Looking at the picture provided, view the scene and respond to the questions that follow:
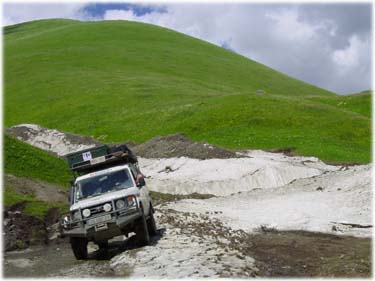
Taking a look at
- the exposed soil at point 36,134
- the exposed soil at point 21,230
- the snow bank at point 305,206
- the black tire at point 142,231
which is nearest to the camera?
the black tire at point 142,231

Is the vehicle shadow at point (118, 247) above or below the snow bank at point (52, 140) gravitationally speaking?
below

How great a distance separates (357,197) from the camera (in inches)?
1134

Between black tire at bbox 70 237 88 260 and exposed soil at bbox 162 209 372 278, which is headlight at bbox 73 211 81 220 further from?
exposed soil at bbox 162 209 372 278

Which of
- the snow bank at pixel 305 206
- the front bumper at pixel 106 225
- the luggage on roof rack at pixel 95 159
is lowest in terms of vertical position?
the snow bank at pixel 305 206

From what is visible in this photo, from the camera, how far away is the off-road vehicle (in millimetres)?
18984

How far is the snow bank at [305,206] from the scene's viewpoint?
24328mm

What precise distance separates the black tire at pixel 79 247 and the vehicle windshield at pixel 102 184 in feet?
5.36

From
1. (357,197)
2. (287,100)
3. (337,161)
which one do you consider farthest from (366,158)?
(287,100)

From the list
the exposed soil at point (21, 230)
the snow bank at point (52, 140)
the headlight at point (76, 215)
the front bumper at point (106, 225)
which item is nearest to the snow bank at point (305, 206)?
the front bumper at point (106, 225)

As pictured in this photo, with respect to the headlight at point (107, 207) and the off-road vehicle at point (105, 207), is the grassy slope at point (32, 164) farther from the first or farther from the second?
the headlight at point (107, 207)

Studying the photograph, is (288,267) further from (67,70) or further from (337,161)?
(67,70)

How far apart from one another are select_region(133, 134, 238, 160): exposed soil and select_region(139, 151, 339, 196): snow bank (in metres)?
1.56

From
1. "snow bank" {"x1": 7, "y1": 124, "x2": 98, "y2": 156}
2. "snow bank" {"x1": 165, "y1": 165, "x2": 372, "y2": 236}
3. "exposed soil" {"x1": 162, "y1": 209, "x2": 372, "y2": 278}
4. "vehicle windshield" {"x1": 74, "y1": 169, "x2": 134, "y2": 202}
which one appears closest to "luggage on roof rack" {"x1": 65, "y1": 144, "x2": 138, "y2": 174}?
"vehicle windshield" {"x1": 74, "y1": 169, "x2": 134, "y2": 202}

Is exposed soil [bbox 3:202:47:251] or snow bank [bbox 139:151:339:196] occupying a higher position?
exposed soil [bbox 3:202:47:251]
